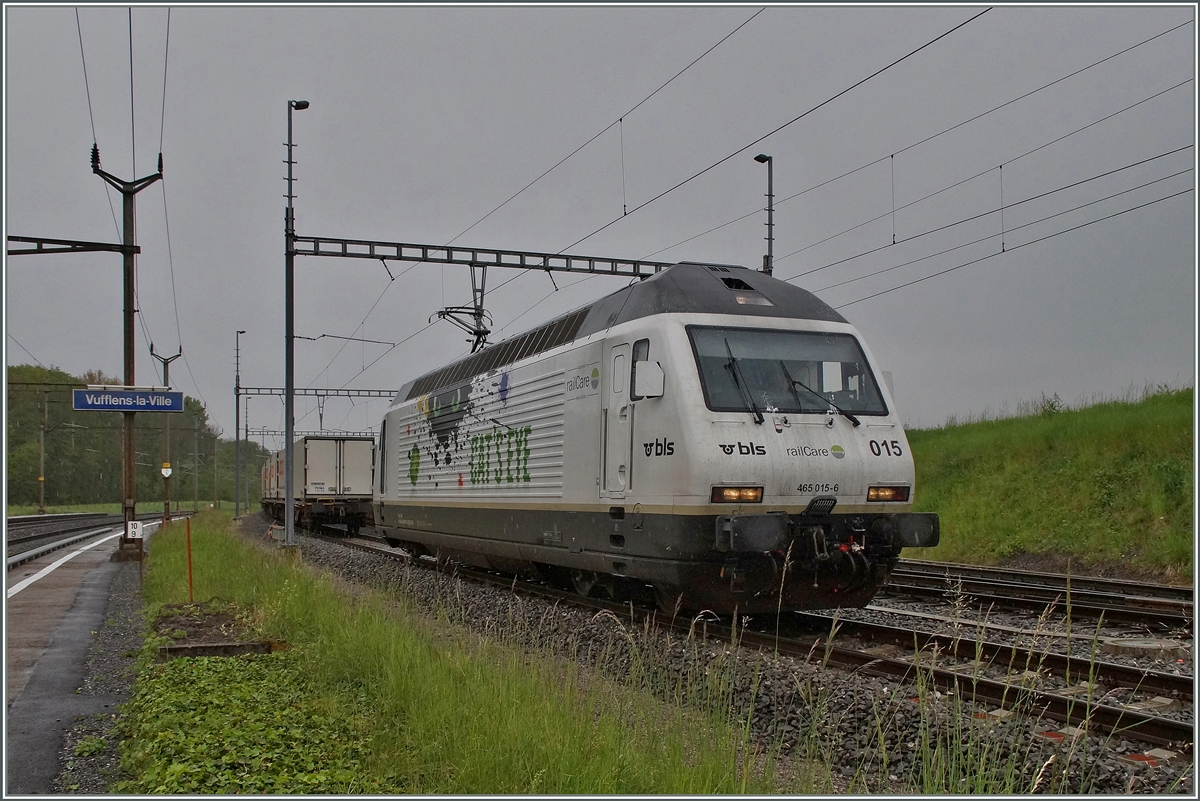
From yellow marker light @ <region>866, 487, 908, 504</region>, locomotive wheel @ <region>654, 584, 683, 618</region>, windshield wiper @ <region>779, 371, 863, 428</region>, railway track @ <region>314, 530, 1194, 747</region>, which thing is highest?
windshield wiper @ <region>779, 371, 863, 428</region>

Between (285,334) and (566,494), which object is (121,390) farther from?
(566,494)

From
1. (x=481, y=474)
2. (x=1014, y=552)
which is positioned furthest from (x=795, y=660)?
(x=1014, y=552)

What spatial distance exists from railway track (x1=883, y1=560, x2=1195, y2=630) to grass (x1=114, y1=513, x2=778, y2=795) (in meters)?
3.79

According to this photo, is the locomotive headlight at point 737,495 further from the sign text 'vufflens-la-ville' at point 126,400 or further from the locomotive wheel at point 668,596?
the sign text 'vufflens-la-ville' at point 126,400

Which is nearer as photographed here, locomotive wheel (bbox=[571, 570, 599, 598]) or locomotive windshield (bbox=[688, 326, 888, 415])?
locomotive windshield (bbox=[688, 326, 888, 415])

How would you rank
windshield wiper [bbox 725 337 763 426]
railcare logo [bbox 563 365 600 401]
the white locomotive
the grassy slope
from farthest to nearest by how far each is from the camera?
the grassy slope
railcare logo [bbox 563 365 600 401]
windshield wiper [bbox 725 337 763 426]
the white locomotive

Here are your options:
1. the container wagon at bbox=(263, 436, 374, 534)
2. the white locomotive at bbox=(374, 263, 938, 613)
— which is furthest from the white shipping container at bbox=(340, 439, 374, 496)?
the white locomotive at bbox=(374, 263, 938, 613)

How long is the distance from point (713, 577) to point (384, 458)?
40.2 ft

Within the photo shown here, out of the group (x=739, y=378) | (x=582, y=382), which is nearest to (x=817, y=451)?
(x=739, y=378)

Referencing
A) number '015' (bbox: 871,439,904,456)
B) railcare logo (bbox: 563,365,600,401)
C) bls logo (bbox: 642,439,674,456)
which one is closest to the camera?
bls logo (bbox: 642,439,674,456)

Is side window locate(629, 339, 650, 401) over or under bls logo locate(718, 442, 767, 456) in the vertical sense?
over

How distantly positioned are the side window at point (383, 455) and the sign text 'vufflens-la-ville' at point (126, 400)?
3856mm

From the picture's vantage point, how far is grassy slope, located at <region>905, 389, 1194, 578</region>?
1540 cm

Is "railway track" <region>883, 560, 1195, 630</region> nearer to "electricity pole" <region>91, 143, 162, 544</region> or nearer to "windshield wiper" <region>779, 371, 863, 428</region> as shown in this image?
"windshield wiper" <region>779, 371, 863, 428</region>
